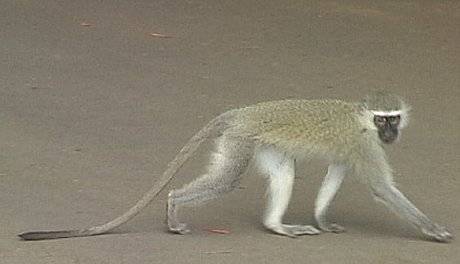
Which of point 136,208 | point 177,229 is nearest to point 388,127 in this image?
point 177,229

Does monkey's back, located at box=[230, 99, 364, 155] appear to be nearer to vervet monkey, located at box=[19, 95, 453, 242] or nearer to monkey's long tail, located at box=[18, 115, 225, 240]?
vervet monkey, located at box=[19, 95, 453, 242]

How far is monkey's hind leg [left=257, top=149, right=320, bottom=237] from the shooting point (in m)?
6.70

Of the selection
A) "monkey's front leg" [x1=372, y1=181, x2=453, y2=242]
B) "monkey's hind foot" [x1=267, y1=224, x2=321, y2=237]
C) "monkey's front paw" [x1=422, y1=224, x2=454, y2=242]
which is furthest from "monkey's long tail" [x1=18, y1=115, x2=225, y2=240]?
"monkey's front paw" [x1=422, y1=224, x2=454, y2=242]

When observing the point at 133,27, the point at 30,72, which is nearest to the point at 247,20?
the point at 133,27

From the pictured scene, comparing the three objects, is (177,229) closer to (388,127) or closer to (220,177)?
(220,177)

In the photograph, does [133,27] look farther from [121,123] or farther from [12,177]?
[12,177]

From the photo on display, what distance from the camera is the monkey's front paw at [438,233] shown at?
6668mm

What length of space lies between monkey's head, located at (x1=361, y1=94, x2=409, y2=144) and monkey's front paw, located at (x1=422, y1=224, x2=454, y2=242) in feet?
1.63

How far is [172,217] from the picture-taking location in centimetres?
668

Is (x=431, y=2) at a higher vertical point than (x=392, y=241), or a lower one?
higher

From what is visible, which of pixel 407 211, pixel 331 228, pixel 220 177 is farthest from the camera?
pixel 331 228

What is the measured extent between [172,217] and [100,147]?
5.31 feet

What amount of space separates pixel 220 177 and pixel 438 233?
3.82 feet

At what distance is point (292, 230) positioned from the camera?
6789mm
